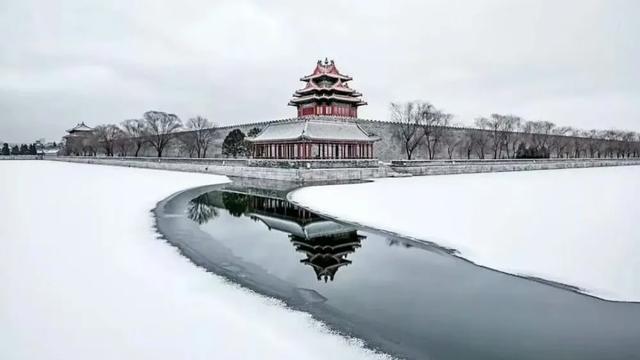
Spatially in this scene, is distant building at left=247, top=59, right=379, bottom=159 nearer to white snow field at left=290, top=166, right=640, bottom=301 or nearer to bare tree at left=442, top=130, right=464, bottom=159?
bare tree at left=442, top=130, right=464, bottom=159

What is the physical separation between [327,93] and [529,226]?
111 feet

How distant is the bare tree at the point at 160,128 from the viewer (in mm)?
56281

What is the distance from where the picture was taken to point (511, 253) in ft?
29.4

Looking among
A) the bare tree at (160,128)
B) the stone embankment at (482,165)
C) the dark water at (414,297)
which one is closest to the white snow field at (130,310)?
the dark water at (414,297)

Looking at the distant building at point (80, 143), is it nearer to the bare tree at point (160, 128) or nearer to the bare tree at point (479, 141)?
the bare tree at point (160, 128)

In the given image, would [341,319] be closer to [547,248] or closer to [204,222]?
[547,248]

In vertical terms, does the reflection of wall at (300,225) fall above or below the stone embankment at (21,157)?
below

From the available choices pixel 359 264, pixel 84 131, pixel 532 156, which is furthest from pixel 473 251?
pixel 84 131

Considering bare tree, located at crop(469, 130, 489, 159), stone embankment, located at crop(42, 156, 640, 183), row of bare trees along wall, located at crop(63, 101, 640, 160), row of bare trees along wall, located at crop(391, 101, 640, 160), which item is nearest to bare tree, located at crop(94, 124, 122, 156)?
row of bare trees along wall, located at crop(63, 101, 640, 160)

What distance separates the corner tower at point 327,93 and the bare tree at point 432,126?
29.4 feet

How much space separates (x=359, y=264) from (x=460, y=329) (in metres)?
3.38

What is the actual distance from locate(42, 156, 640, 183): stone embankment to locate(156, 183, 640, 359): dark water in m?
18.0

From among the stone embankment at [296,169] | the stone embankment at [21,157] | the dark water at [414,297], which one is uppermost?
the stone embankment at [21,157]

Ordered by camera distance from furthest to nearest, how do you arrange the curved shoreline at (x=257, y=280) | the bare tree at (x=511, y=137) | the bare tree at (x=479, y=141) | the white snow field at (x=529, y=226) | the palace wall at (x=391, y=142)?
the bare tree at (x=511, y=137) < the bare tree at (x=479, y=141) < the palace wall at (x=391, y=142) < the white snow field at (x=529, y=226) < the curved shoreline at (x=257, y=280)
